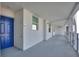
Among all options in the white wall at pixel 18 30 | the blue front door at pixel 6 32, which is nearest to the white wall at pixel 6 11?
the blue front door at pixel 6 32

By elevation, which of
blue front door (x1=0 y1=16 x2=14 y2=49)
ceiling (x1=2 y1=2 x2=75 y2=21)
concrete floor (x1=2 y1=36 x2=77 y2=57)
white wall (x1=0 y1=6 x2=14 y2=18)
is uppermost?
ceiling (x1=2 y1=2 x2=75 y2=21)

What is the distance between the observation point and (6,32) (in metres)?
6.83

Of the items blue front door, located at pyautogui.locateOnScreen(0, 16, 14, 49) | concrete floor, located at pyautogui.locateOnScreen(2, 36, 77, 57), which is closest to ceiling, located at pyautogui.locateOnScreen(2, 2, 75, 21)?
blue front door, located at pyautogui.locateOnScreen(0, 16, 14, 49)

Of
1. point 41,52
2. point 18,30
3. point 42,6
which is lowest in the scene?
point 41,52

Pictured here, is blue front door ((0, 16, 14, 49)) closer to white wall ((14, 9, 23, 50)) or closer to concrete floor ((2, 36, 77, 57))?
white wall ((14, 9, 23, 50))

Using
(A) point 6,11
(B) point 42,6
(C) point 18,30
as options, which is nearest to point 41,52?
(C) point 18,30

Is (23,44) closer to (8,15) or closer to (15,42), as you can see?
(15,42)

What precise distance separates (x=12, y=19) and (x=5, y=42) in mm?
1563

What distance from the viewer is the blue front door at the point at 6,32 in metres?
6.47

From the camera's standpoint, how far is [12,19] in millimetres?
7348

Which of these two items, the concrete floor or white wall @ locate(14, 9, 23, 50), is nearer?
the concrete floor

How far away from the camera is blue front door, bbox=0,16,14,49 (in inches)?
255

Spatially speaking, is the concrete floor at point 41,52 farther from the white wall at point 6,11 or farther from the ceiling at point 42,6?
the ceiling at point 42,6

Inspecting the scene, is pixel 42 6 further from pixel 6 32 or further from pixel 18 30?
pixel 6 32
